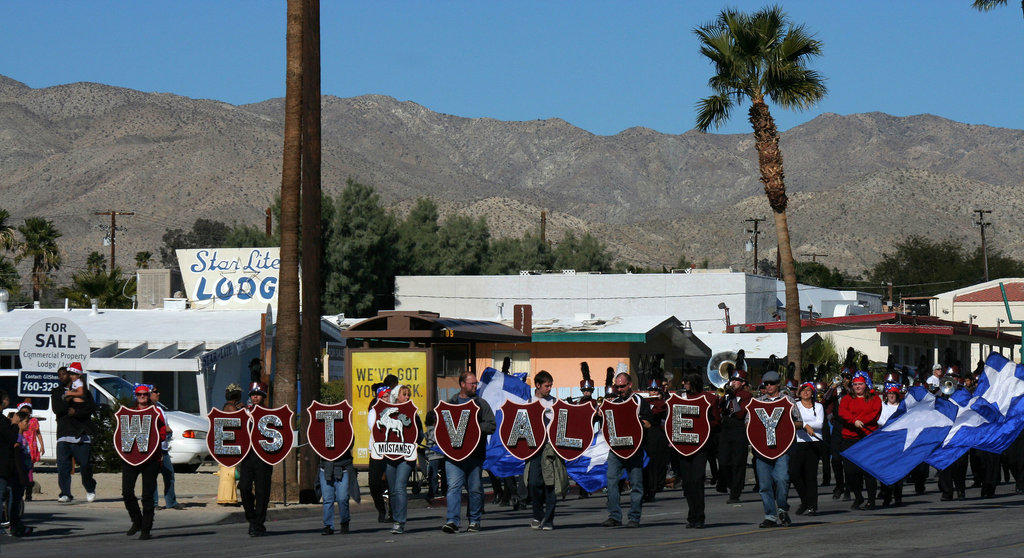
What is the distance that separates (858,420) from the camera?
18031mm

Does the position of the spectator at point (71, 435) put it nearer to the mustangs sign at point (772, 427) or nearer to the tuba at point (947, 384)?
the mustangs sign at point (772, 427)

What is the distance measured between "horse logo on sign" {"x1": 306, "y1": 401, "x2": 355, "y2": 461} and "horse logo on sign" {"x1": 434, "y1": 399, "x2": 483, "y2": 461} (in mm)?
1229

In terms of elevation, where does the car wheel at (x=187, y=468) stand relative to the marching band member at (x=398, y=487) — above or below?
below

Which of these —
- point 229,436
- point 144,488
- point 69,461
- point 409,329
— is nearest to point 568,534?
point 229,436

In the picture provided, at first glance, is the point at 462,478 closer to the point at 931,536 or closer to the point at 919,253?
the point at 931,536

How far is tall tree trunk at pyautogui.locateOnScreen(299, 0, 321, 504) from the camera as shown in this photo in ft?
64.7

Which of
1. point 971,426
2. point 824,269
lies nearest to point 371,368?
point 971,426

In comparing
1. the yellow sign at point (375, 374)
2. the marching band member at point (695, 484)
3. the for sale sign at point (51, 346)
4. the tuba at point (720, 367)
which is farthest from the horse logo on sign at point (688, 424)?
the tuba at point (720, 367)

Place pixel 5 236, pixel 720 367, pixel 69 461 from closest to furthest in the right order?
pixel 69 461 → pixel 720 367 → pixel 5 236

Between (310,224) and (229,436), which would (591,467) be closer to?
(229,436)

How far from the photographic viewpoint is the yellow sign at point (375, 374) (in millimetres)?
20609

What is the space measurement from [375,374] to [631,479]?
243 inches

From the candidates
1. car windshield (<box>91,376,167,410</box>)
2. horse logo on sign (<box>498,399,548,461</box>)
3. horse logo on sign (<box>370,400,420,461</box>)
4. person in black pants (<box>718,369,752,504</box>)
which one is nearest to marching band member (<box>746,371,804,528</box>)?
horse logo on sign (<box>498,399,548,461</box>)

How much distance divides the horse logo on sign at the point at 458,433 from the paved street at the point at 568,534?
3.18ft
